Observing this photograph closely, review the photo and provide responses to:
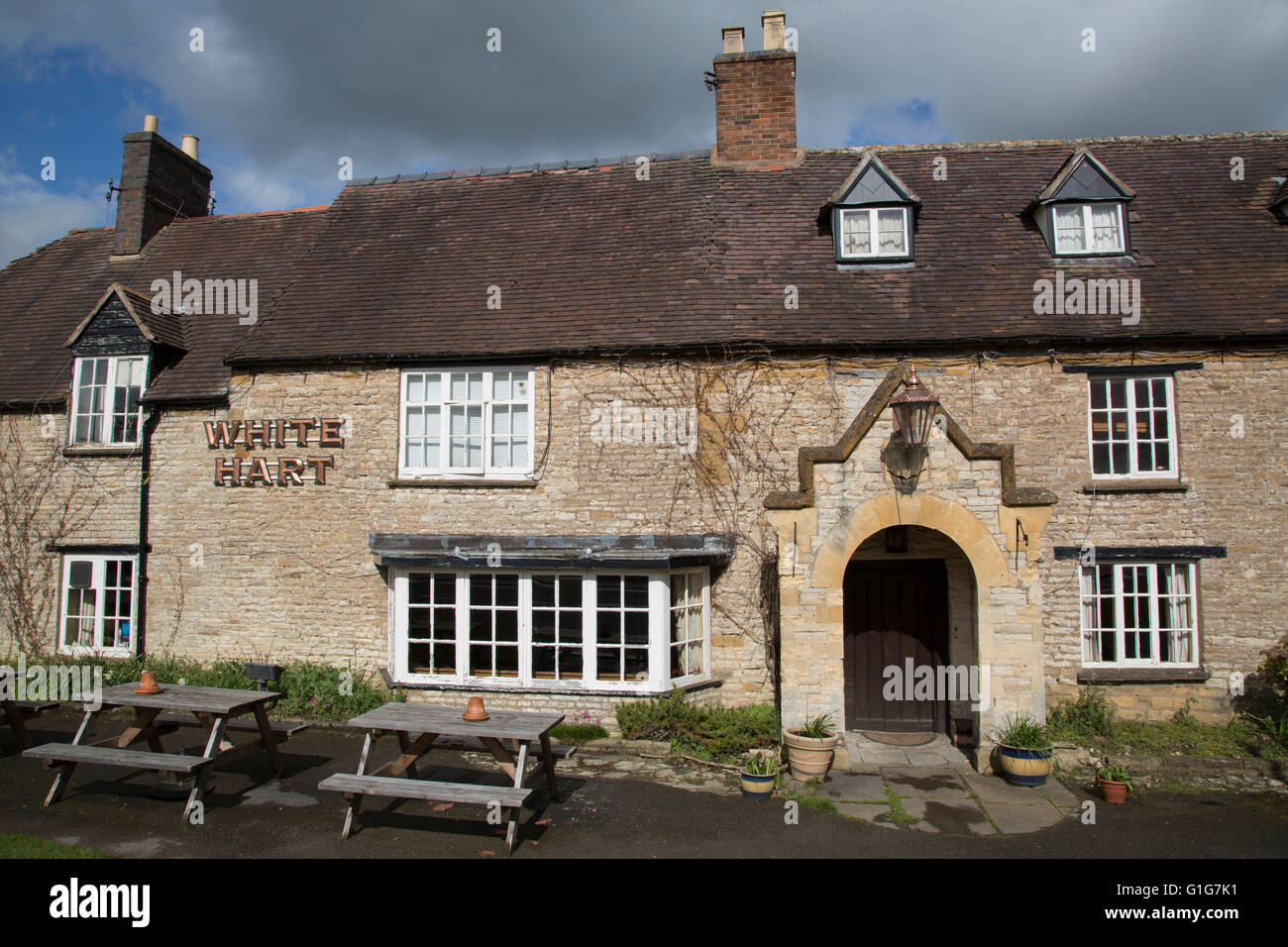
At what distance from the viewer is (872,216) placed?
12406 mm

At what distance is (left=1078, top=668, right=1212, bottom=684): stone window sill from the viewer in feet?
Result: 33.8

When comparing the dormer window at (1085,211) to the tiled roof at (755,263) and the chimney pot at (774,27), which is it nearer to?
the tiled roof at (755,263)

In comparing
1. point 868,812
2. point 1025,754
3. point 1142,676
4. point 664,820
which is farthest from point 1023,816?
point 1142,676

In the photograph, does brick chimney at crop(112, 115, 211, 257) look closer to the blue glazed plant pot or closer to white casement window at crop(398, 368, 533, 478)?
white casement window at crop(398, 368, 533, 478)

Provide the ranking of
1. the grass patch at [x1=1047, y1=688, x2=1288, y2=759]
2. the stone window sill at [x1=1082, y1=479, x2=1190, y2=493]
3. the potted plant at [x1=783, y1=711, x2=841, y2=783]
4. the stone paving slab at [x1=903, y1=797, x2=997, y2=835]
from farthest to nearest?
the stone window sill at [x1=1082, y1=479, x2=1190, y2=493]
the grass patch at [x1=1047, y1=688, x2=1288, y2=759]
the potted plant at [x1=783, y1=711, x2=841, y2=783]
the stone paving slab at [x1=903, y1=797, x2=997, y2=835]

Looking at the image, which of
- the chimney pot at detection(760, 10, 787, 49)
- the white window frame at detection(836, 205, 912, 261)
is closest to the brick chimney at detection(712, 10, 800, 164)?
the chimney pot at detection(760, 10, 787, 49)

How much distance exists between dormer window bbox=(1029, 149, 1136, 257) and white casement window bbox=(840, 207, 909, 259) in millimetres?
2379

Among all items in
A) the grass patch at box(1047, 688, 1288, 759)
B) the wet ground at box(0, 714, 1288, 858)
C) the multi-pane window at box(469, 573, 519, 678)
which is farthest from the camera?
the multi-pane window at box(469, 573, 519, 678)

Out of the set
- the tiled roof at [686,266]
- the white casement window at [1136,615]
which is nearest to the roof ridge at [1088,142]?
the tiled roof at [686,266]

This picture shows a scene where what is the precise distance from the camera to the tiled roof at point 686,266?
440 inches

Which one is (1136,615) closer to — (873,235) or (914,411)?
(914,411)

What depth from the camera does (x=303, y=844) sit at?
691cm
